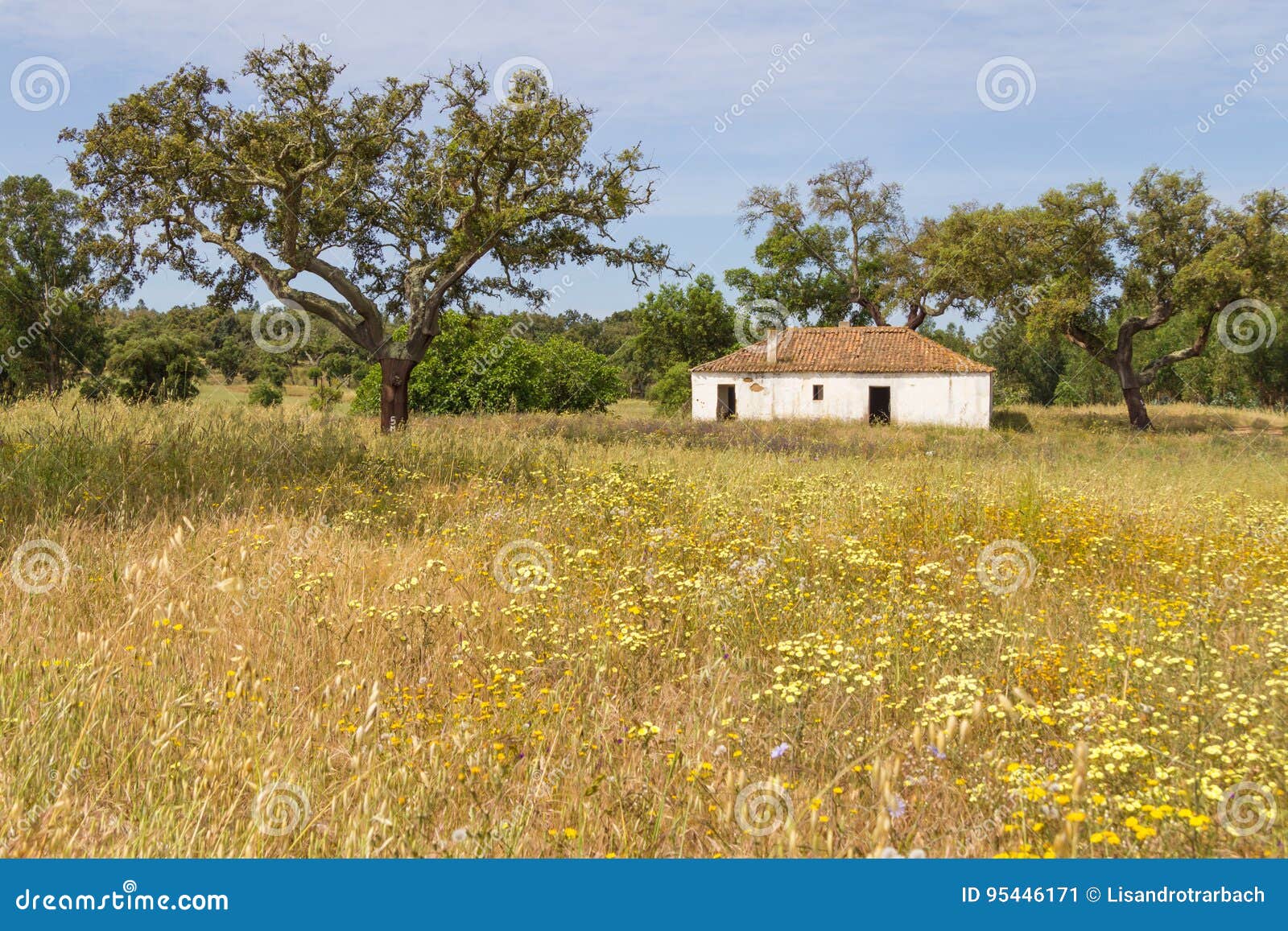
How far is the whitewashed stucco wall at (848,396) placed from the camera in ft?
117

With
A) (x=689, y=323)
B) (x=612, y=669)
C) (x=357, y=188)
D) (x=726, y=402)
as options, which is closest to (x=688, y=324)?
(x=689, y=323)

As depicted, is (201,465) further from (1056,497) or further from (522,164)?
(522,164)

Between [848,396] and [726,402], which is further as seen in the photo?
[726,402]

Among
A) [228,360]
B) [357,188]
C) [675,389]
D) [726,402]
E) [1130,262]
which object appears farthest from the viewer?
[228,360]

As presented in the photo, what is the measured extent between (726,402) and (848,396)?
19.1 feet

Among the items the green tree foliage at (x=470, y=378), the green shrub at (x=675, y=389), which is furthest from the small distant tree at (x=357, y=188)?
the green shrub at (x=675, y=389)

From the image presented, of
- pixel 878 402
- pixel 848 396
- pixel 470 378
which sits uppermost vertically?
pixel 470 378

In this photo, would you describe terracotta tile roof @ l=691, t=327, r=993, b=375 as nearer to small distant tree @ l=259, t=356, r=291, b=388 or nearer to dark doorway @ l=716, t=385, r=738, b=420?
dark doorway @ l=716, t=385, r=738, b=420

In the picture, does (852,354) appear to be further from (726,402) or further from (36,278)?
(36,278)

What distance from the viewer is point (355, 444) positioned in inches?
388

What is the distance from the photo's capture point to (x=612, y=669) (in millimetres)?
3955

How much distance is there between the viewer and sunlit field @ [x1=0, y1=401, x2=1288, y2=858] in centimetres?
274

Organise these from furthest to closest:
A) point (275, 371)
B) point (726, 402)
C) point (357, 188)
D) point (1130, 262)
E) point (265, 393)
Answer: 1. point (275, 371)
2. point (265, 393)
3. point (726, 402)
4. point (1130, 262)
5. point (357, 188)

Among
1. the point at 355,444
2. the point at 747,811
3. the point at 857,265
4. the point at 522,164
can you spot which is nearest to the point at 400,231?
the point at 522,164
